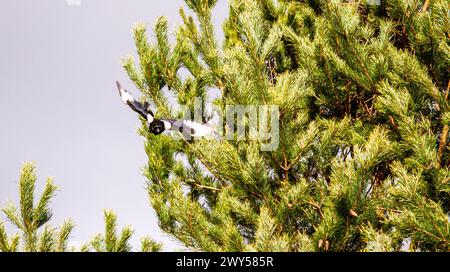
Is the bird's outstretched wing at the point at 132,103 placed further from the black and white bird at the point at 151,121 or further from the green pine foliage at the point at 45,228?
the green pine foliage at the point at 45,228

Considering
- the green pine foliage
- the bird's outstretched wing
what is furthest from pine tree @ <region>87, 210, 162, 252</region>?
the bird's outstretched wing

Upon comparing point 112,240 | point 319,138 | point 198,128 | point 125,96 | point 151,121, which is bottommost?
point 112,240

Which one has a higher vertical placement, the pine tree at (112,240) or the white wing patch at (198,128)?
the white wing patch at (198,128)

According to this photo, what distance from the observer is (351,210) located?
235 cm

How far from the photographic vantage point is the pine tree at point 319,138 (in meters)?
2.29

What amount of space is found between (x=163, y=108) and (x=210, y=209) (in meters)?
0.98

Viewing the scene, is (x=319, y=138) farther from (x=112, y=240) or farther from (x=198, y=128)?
(x=112, y=240)

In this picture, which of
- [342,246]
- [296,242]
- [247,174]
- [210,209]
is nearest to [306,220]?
[296,242]

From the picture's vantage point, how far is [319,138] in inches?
109

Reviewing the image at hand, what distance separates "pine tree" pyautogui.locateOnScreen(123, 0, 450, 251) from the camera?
2.29 meters

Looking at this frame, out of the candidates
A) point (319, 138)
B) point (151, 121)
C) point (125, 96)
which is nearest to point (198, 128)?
point (151, 121)

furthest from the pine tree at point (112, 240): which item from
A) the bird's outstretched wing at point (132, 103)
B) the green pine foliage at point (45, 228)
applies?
the bird's outstretched wing at point (132, 103)

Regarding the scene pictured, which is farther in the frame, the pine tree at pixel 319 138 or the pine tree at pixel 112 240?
the pine tree at pixel 112 240
